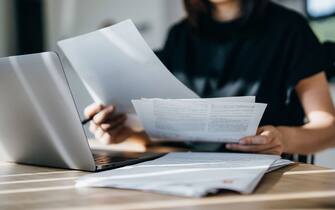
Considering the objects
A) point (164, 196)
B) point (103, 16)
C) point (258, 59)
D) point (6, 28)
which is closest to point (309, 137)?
point (258, 59)

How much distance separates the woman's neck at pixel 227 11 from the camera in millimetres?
1370

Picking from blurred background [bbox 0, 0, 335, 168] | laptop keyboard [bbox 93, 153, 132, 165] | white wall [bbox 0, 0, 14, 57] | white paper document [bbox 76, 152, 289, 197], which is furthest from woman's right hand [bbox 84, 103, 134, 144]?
white wall [bbox 0, 0, 14, 57]

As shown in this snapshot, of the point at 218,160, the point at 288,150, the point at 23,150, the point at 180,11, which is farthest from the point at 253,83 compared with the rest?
the point at 180,11

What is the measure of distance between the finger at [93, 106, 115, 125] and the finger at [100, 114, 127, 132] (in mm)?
22

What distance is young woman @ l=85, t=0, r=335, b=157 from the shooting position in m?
1.11

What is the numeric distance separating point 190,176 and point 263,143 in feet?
0.83

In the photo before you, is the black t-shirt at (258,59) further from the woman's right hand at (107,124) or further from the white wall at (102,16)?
the white wall at (102,16)

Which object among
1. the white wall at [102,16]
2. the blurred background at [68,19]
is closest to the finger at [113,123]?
the white wall at [102,16]

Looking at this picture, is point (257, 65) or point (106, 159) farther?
point (257, 65)

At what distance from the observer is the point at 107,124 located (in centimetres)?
109

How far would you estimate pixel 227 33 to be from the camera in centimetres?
136

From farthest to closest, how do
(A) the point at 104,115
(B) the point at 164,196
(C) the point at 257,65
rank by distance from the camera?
(C) the point at 257,65 → (A) the point at 104,115 → (B) the point at 164,196

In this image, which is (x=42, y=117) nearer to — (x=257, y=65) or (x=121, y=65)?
(x=121, y=65)

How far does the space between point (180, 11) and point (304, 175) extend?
2058 mm
